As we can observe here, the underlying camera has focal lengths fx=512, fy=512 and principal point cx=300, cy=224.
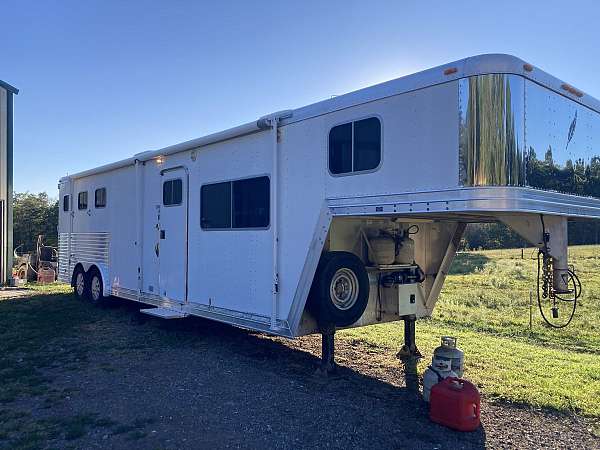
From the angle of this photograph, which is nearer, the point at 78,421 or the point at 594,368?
the point at 78,421

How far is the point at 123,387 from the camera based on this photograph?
5594 mm

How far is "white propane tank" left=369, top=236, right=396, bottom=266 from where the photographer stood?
19.6 ft

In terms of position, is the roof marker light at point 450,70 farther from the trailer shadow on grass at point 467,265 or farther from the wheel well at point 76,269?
the trailer shadow on grass at point 467,265

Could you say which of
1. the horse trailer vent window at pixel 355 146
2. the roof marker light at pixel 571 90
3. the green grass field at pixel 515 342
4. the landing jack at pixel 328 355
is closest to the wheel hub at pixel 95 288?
the green grass field at pixel 515 342

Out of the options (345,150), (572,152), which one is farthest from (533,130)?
(345,150)

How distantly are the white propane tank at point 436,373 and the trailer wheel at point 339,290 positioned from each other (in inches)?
39.6

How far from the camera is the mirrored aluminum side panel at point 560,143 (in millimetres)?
4371

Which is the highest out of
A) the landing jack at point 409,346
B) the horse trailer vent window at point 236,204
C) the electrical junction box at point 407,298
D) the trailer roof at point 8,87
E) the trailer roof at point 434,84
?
the trailer roof at point 8,87

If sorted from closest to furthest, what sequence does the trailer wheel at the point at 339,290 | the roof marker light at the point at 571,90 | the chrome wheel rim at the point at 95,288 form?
the roof marker light at the point at 571,90, the trailer wheel at the point at 339,290, the chrome wheel rim at the point at 95,288

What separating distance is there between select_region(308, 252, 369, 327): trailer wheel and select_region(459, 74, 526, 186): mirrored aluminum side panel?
1.80 m

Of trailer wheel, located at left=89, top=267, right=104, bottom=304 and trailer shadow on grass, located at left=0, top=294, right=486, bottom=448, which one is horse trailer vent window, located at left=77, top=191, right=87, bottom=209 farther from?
trailer shadow on grass, located at left=0, top=294, right=486, bottom=448

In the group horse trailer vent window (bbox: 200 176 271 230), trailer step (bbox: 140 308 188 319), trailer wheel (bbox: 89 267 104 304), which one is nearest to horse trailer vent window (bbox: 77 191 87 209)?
trailer wheel (bbox: 89 267 104 304)

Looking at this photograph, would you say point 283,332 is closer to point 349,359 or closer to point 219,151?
point 349,359

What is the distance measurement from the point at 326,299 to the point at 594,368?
368 cm
